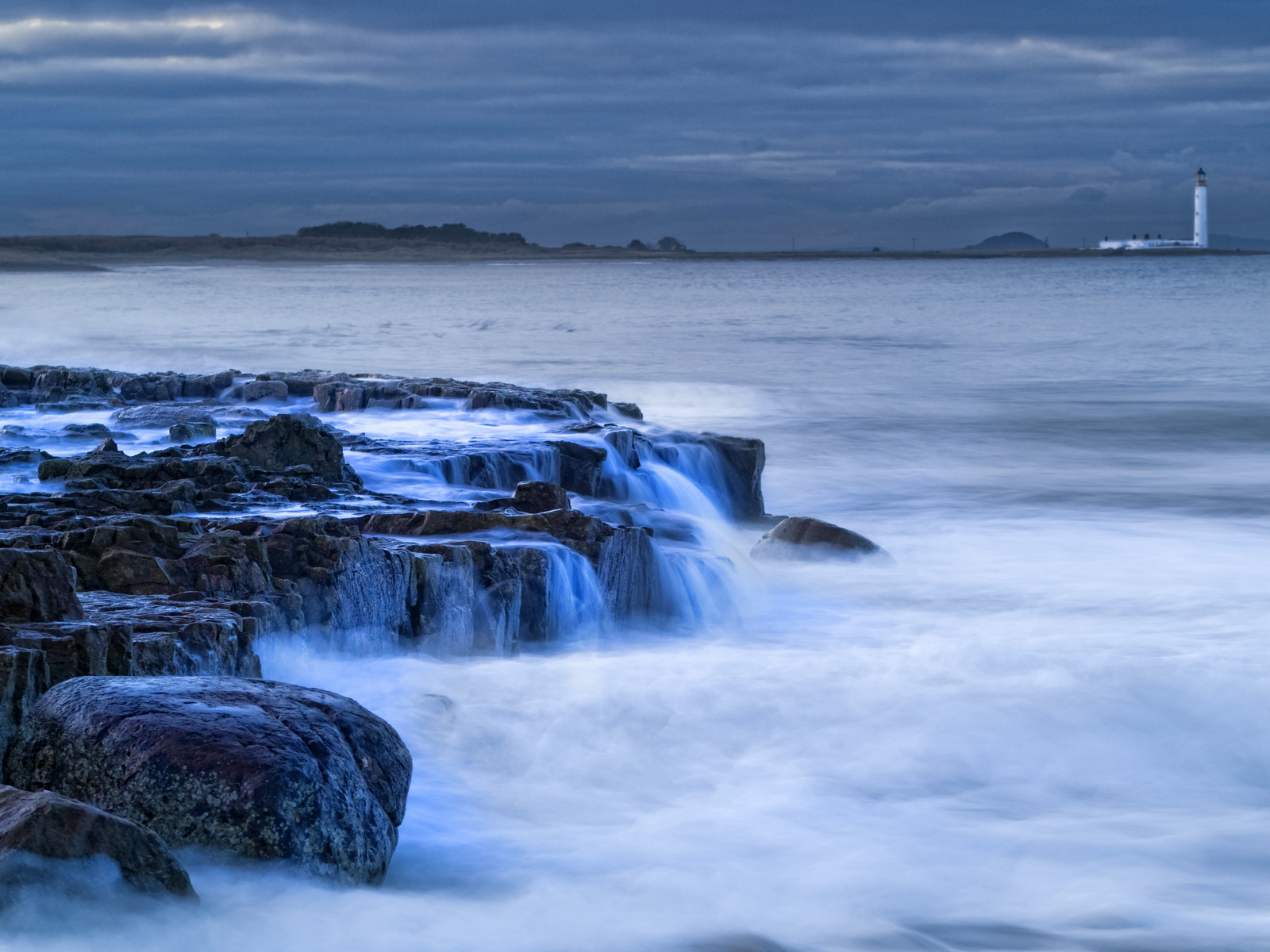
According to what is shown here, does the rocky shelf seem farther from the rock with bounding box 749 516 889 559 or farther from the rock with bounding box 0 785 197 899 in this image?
the rock with bounding box 749 516 889 559

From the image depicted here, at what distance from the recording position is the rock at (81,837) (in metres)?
3.94

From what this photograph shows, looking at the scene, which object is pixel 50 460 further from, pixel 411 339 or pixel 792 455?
pixel 411 339

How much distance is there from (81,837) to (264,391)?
47.2 feet

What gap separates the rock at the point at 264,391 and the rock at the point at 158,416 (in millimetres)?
1735

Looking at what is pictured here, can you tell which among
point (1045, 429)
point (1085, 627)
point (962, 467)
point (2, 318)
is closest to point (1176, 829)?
point (1085, 627)

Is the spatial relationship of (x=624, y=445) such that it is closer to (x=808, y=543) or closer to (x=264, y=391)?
(x=808, y=543)

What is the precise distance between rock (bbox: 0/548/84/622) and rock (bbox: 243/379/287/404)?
12.1 meters

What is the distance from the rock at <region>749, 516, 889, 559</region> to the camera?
1230 cm

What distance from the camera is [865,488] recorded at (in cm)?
1792

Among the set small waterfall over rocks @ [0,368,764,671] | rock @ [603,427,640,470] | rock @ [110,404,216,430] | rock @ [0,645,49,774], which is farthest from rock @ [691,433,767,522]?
rock @ [0,645,49,774]

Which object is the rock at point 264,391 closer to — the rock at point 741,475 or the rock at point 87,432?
the rock at point 87,432

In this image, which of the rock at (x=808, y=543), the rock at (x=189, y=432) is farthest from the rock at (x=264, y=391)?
the rock at (x=808, y=543)

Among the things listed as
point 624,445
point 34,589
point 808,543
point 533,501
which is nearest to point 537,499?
point 533,501

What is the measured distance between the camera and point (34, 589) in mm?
5742
